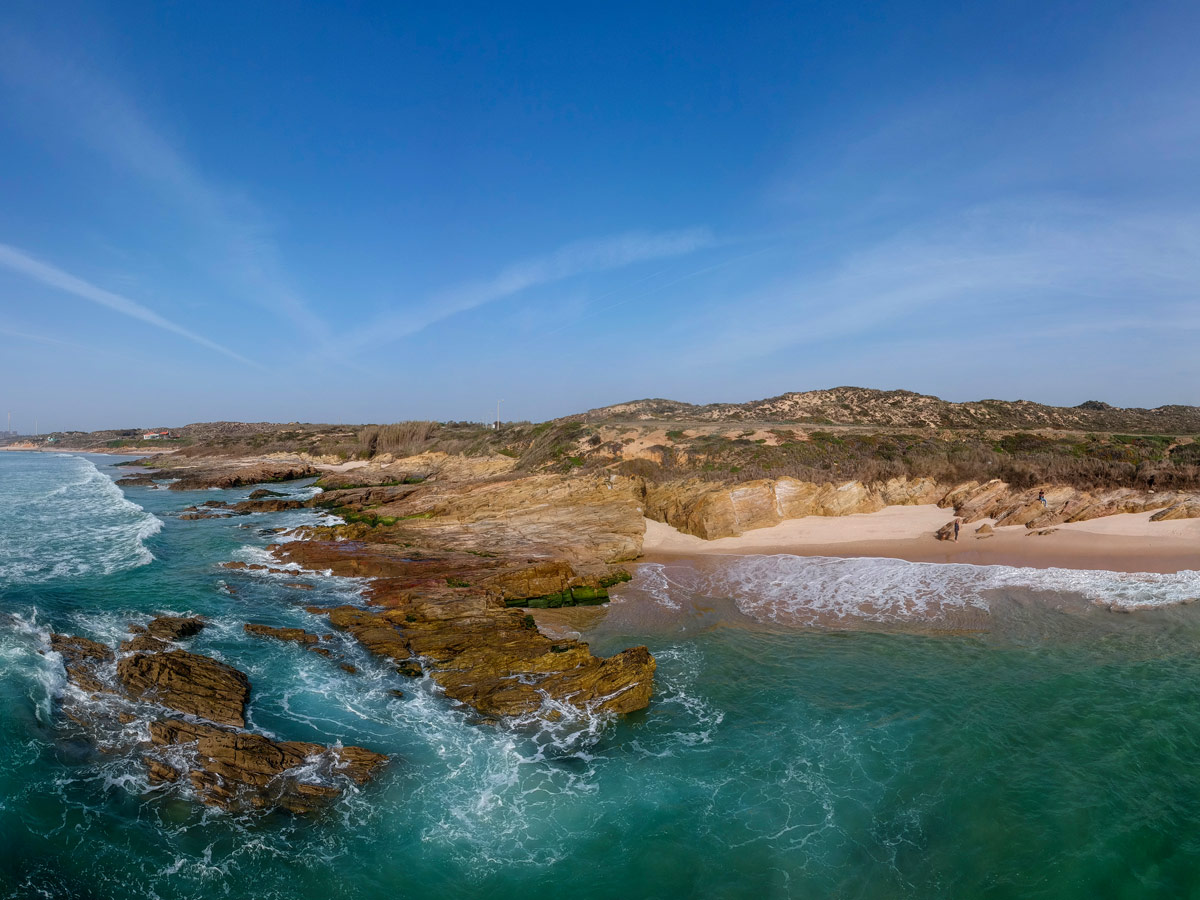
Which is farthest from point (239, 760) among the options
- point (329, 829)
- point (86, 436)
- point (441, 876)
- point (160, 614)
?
point (86, 436)

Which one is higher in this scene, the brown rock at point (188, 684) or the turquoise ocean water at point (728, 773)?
the brown rock at point (188, 684)

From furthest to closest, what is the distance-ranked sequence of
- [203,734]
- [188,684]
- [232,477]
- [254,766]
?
[232,477]
[188,684]
[203,734]
[254,766]

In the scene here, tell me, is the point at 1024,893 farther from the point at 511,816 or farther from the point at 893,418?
the point at 893,418

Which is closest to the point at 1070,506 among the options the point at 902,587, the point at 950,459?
the point at 950,459

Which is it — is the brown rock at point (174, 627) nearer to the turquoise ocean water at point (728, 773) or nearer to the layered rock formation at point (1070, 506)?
the turquoise ocean water at point (728, 773)

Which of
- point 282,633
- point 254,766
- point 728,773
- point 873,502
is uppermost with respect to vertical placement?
point 873,502

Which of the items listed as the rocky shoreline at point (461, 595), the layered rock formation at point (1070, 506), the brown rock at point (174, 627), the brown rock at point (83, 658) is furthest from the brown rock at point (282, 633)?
the layered rock formation at point (1070, 506)

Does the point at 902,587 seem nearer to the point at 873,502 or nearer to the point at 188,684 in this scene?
the point at 873,502
